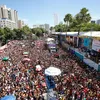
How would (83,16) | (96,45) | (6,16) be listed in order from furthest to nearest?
1. (6,16)
2. (83,16)
3. (96,45)

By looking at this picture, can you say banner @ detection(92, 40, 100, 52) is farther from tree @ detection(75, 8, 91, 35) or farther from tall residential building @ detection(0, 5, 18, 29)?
tall residential building @ detection(0, 5, 18, 29)

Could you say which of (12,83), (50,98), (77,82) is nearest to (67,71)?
(77,82)

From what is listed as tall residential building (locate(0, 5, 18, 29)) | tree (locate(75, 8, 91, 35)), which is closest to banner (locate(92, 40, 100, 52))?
tree (locate(75, 8, 91, 35))

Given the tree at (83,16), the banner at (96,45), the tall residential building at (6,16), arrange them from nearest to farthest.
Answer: the banner at (96,45) → the tree at (83,16) → the tall residential building at (6,16)

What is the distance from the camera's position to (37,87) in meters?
13.1

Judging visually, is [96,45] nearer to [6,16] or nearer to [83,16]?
[83,16]

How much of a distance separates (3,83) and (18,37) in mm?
71100

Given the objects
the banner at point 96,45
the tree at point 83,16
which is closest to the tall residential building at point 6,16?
the tree at point 83,16

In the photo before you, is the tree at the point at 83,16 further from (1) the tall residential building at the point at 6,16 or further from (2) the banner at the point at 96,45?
(1) the tall residential building at the point at 6,16

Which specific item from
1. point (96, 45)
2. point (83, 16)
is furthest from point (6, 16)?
point (96, 45)

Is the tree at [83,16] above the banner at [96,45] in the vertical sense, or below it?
above

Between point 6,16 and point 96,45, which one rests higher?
point 6,16

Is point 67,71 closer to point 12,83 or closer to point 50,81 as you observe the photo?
point 12,83

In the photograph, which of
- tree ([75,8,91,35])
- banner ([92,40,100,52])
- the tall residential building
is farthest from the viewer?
the tall residential building
